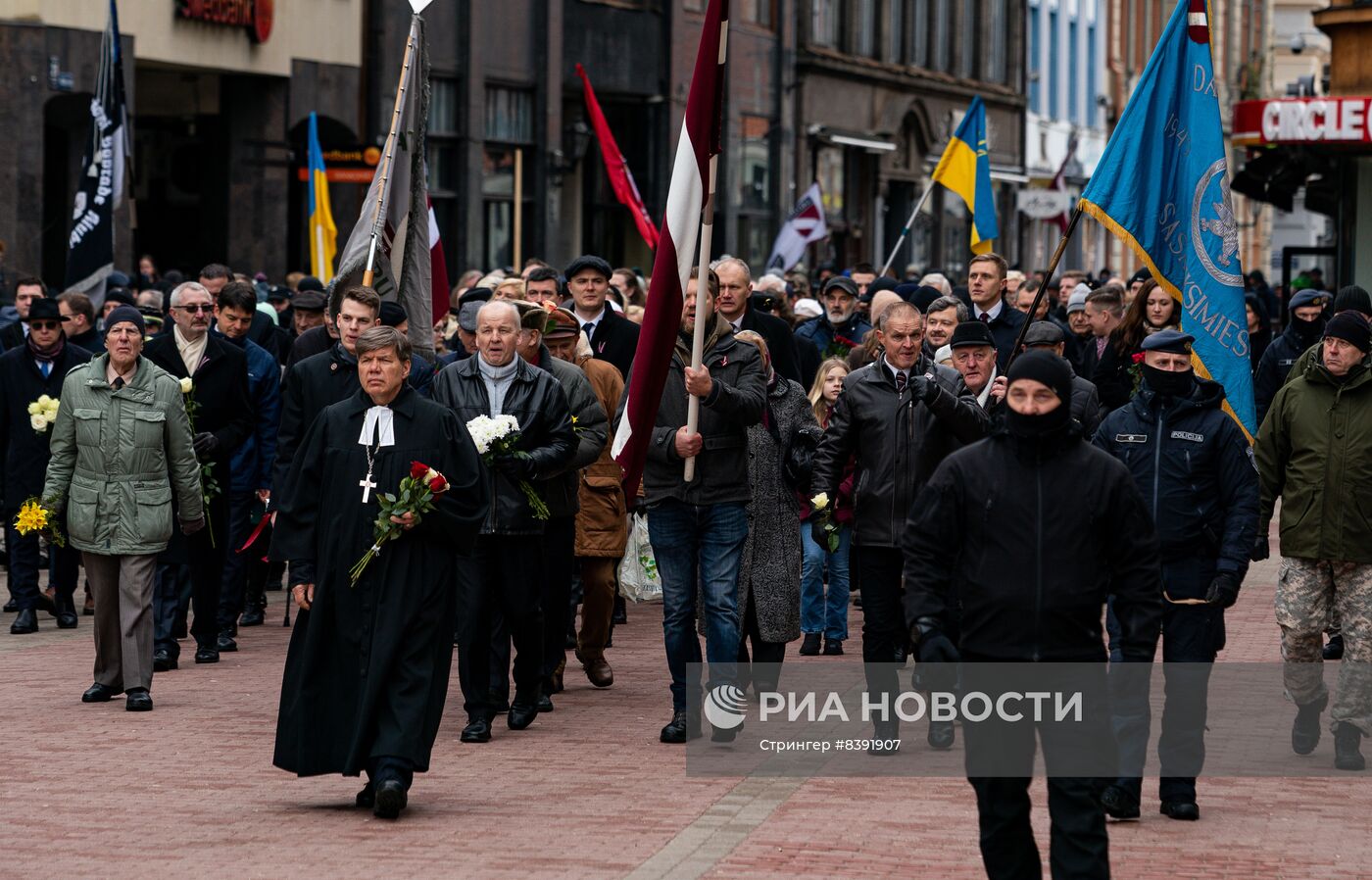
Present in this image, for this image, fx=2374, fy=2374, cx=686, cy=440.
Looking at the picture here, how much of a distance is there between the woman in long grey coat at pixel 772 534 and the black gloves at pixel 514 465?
1.07 m

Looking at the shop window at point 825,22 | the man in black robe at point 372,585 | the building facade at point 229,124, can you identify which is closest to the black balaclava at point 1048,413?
the man in black robe at point 372,585

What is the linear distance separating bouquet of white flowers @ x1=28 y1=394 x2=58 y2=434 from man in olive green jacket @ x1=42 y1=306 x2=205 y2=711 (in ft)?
6.56

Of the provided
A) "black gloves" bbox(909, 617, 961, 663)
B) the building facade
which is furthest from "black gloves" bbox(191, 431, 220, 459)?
the building facade

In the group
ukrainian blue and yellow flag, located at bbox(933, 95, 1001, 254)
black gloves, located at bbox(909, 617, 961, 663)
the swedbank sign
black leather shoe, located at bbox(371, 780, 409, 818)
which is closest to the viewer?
black gloves, located at bbox(909, 617, 961, 663)

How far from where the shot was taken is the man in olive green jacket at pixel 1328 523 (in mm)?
10242

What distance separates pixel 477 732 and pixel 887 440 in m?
2.27

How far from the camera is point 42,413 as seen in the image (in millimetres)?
13992

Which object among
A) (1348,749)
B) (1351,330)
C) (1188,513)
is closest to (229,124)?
(1351,330)

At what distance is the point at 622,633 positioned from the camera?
47.8 ft

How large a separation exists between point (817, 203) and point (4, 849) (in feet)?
70.7

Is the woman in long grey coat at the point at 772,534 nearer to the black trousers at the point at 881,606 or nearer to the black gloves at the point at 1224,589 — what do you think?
the black trousers at the point at 881,606

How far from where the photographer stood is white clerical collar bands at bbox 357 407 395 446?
9148 millimetres

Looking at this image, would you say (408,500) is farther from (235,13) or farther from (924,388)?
(235,13)

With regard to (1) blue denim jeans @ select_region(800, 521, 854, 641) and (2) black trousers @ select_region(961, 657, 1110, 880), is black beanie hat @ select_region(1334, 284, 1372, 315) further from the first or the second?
(2) black trousers @ select_region(961, 657, 1110, 880)
